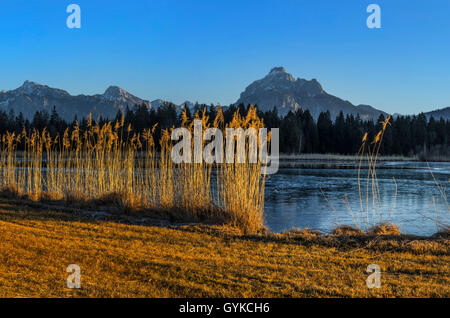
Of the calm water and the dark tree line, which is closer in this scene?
the calm water

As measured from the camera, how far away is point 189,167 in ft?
30.8

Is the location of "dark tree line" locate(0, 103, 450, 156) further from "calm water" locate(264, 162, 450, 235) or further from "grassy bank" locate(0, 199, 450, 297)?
"grassy bank" locate(0, 199, 450, 297)

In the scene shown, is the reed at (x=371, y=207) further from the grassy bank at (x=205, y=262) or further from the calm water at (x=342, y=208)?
the grassy bank at (x=205, y=262)

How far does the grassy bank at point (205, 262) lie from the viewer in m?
4.18

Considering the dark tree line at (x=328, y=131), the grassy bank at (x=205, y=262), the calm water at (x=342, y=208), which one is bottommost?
the calm water at (x=342, y=208)

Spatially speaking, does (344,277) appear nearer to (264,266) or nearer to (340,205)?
(264,266)

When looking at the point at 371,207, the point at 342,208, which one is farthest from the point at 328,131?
the point at 342,208

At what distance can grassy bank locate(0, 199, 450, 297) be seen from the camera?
4.18 meters

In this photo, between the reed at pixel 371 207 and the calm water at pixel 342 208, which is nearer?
the reed at pixel 371 207

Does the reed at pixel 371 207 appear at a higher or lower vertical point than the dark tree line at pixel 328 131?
lower

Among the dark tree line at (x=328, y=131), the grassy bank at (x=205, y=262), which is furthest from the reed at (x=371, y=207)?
the dark tree line at (x=328, y=131)

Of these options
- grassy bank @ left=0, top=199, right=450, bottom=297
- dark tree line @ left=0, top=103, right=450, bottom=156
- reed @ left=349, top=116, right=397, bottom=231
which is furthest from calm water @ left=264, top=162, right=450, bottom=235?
dark tree line @ left=0, top=103, right=450, bottom=156
